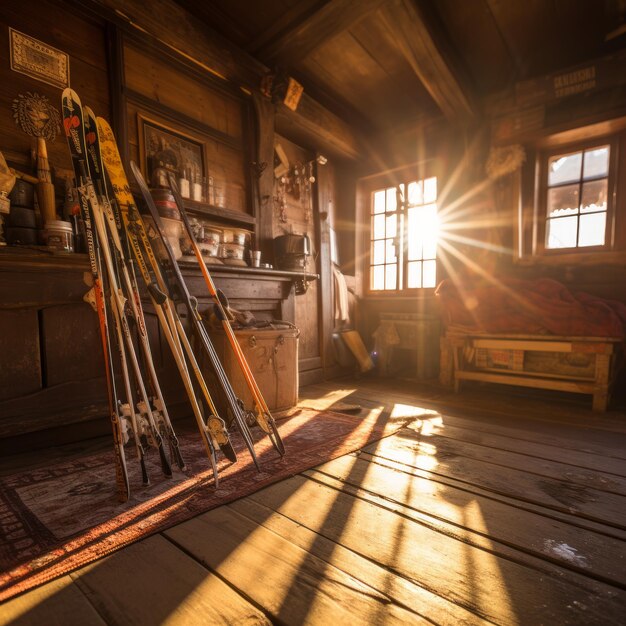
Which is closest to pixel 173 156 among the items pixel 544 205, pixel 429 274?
pixel 429 274

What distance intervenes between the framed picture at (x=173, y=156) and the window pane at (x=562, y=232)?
3407 mm

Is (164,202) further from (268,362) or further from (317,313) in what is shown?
(317,313)

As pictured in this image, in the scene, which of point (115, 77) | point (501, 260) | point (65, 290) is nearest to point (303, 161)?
point (115, 77)

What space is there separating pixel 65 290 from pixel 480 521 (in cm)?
224

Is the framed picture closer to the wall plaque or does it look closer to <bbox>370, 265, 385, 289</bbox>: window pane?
the wall plaque

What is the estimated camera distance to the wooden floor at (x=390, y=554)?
33.4 inches

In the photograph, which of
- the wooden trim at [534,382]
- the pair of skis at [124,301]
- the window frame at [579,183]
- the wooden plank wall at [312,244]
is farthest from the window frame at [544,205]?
the pair of skis at [124,301]

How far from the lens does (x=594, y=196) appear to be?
11.2 ft

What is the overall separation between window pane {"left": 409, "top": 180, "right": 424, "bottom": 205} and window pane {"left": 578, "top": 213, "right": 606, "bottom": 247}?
1674 mm

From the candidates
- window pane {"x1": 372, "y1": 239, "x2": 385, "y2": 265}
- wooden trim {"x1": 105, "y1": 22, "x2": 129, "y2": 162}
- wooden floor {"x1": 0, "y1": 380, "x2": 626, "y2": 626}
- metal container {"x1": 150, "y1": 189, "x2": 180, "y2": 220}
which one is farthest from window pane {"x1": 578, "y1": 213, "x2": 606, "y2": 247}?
wooden trim {"x1": 105, "y1": 22, "x2": 129, "y2": 162}

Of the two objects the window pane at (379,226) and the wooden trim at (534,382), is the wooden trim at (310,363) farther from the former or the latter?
the window pane at (379,226)

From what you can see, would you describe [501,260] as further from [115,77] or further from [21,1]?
[21,1]

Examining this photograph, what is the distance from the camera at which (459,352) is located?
332 centimetres

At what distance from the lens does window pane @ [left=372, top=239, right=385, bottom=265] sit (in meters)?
4.76
